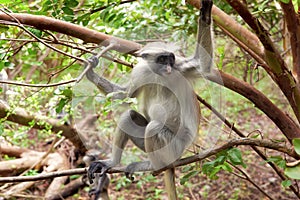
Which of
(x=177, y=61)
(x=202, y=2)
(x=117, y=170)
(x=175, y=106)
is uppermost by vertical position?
(x=202, y=2)

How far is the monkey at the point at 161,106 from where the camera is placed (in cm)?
243

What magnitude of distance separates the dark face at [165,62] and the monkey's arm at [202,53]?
0.09 m

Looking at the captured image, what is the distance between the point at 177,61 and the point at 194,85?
0.61 feet

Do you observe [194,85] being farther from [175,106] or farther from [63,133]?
[63,133]

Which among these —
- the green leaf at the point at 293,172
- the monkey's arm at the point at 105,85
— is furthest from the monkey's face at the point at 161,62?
the green leaf at the point at 293,172

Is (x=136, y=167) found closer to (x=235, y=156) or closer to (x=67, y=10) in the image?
(x=235, y=156)

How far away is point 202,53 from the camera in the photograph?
2365 millimetres

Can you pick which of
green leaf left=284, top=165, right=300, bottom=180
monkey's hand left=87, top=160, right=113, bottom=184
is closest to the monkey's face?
monkey's hand left=87, top=160, right=113, bottom=184

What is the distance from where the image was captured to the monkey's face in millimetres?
2404

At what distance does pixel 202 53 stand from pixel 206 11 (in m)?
0.27

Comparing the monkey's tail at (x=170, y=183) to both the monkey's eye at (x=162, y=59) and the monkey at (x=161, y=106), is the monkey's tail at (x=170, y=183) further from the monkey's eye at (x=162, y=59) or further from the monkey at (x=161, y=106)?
the monkey's eye at (x=162, y=59)

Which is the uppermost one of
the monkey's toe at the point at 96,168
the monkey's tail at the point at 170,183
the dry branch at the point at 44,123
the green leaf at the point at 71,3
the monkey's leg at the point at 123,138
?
the green leaf at the point at 71,3

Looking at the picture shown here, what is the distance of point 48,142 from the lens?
7043 millimetres

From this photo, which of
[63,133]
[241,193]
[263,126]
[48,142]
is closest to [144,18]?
[63,133]
